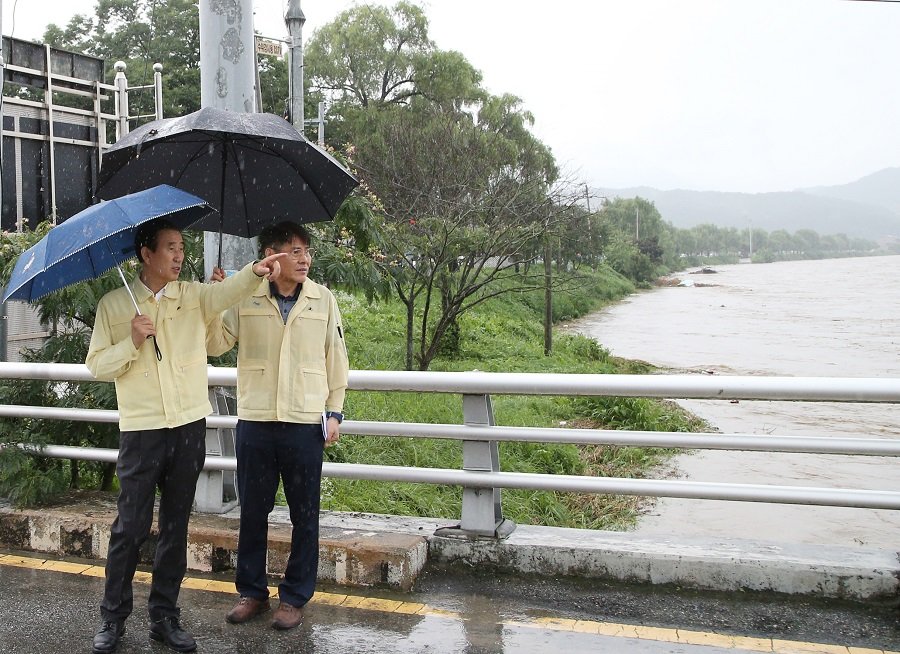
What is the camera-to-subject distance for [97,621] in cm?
390

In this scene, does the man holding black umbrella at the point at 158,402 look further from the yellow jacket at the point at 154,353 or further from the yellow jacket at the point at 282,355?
the yellow jacket at the point at 282,355

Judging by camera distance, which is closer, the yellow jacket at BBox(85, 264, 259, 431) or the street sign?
the yellow jacket at BBox(85, 264, 259, 431)

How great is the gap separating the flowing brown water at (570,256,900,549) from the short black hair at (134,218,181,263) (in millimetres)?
2853

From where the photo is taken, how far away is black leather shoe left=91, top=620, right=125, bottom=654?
3557mm

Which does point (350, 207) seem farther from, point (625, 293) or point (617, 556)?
point (625, 293)

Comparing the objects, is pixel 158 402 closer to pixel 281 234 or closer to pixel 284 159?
pixel 281 234

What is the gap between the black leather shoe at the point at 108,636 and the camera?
3557mm

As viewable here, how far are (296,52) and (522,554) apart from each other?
13.5 meters

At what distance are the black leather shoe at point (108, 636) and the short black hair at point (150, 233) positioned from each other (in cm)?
147

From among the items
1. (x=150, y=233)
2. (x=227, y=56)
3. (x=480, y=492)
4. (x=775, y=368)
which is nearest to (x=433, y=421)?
(x=480, y=492)

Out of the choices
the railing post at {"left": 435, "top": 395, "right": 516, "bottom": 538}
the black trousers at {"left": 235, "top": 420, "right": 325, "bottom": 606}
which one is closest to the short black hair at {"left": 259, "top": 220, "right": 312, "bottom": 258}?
the black trousers at {"left": 235, "top": 420, "right": 325, "bottom": 606}

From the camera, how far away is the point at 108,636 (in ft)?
11.7

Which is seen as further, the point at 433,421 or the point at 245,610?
the point at 433,421

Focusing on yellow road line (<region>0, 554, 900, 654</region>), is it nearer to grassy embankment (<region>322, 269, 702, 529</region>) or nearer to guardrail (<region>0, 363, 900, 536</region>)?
guardrail (<region>0, 363, 900, 536</region>)
